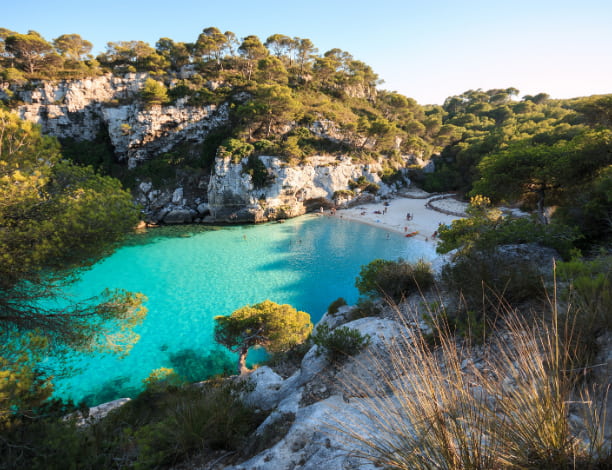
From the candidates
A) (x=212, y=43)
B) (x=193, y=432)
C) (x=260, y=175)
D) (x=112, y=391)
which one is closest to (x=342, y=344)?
(x=193, y=432)

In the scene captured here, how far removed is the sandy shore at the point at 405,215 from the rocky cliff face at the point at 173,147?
2.99m

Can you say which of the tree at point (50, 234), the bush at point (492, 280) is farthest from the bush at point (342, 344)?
the tree at point (50, 234)

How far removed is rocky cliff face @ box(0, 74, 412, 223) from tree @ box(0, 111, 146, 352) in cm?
2326

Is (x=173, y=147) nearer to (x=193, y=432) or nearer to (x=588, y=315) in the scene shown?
(x=193, y=432)

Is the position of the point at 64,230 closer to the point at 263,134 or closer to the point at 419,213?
the point at 419,213

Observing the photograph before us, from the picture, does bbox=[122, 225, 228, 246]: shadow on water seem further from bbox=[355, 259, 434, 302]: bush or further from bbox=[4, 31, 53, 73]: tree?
bbox=[4, 31, 53, 73]: tree

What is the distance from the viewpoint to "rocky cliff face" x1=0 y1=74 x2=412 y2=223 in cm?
2906

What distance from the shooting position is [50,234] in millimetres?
4434

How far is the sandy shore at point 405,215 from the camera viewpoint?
80.6 ft

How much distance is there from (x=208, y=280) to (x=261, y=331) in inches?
333

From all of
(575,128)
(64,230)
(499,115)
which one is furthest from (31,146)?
(499,115)

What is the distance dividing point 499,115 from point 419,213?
1615 inches

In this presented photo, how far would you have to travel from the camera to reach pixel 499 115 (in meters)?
51.5

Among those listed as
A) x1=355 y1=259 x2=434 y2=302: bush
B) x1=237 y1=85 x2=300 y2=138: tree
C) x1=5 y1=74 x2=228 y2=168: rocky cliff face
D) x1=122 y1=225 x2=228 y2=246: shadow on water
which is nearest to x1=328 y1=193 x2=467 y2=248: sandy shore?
x1=237 y1=85 x2=300 y2=138: tree
